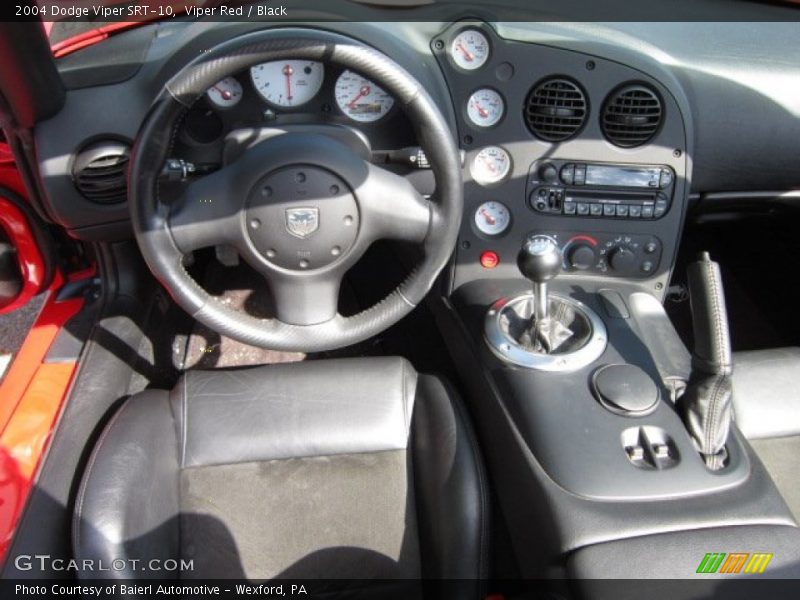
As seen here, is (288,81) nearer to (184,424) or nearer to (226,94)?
(226,94)

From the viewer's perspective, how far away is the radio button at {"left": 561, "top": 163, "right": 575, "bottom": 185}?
1.52 metres

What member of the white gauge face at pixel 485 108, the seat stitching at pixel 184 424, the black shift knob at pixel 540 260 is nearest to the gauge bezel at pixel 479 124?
the white gauge face at pixel 485 108

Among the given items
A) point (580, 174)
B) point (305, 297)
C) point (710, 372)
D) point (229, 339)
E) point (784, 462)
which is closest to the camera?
point (710, 372)

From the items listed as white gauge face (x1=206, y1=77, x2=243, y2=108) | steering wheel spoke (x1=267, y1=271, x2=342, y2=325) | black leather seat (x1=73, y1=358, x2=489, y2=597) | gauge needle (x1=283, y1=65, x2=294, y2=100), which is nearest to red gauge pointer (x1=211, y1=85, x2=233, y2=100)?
white gauge face (x1=206, y1=77, x2=243, y2=108)

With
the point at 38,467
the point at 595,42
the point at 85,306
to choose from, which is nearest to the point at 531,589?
the point at 38,467

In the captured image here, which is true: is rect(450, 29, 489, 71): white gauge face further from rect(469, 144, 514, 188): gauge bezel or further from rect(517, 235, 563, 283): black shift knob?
rect(517, 235, 563, 283): black shift knob

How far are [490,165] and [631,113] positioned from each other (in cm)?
32

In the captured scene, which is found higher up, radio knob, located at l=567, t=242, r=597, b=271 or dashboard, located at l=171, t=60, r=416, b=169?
dashboard, located at l=171, t=60, r=416, b=169

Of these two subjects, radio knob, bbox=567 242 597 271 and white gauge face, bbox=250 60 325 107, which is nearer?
white gauge face, bbox=250 60 325 107

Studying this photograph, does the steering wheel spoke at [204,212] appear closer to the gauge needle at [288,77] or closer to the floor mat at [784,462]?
the gauge needle at [288,77]

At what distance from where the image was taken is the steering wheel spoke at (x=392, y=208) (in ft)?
4.02

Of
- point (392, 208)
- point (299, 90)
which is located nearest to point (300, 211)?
point (392, 208)

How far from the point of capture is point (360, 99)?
133 cm

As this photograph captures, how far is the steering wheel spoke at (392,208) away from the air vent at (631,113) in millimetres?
517
